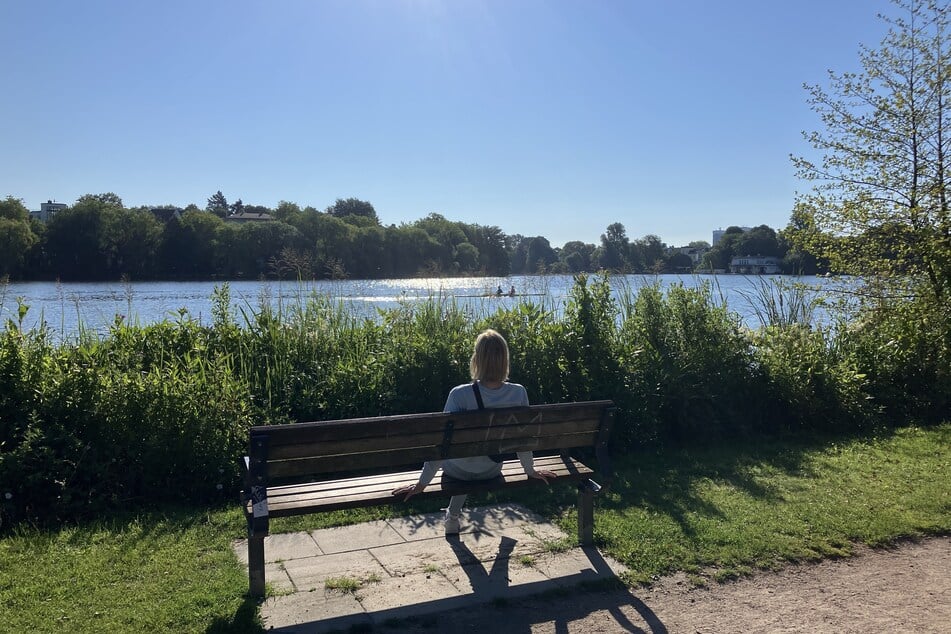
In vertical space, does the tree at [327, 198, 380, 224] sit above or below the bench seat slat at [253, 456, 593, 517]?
above

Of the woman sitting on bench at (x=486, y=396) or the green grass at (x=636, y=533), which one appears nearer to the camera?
the green grass at (x=636, y=533)

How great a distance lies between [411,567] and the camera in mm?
3861

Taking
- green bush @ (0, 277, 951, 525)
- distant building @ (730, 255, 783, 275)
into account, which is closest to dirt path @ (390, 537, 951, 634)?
green bush @ (0, 277, 951, 525)

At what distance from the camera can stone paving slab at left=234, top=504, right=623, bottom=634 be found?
3316 millimetres

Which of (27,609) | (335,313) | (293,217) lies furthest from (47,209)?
(27,609)

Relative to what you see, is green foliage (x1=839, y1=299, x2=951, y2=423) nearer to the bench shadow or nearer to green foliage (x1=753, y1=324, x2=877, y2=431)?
green foliage (x1=753, y1=324, x2=877, y2=431)

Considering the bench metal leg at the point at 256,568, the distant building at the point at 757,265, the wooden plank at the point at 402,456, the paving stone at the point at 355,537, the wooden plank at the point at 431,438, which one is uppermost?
the distant building at the point at 757,265

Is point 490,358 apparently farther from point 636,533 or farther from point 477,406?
point 636,533

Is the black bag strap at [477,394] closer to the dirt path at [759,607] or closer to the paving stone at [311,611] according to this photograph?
the dirt path at [759,607]

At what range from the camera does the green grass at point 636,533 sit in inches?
130

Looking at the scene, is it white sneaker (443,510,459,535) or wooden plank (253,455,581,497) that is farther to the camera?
white sneaker (443,510,459,535)

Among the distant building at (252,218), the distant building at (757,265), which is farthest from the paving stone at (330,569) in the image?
the distant building at (252,218)

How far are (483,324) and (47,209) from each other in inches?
2285

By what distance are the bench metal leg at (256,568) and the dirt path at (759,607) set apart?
2.54ft
